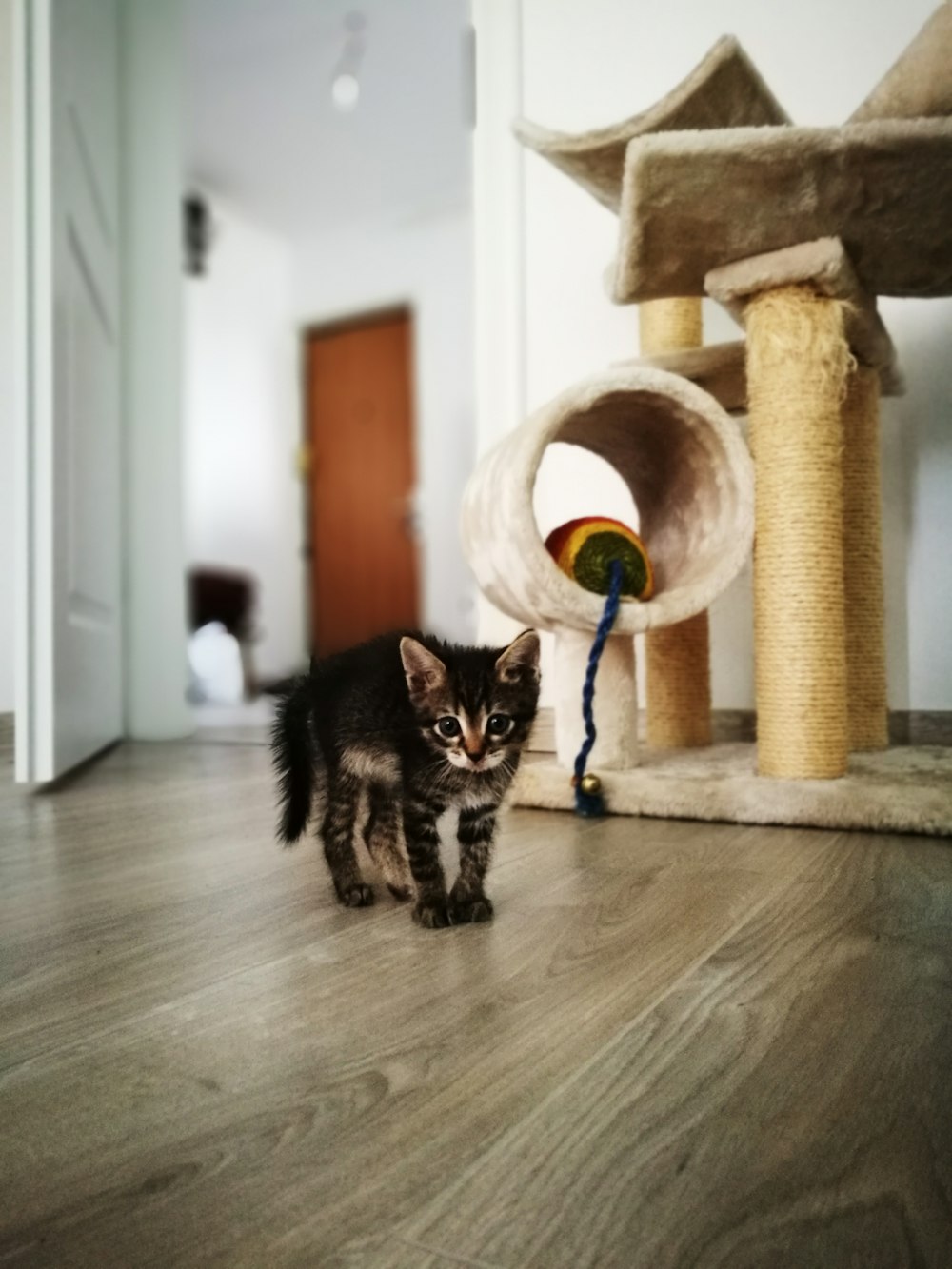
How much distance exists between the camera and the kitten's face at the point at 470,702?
0.85 meters

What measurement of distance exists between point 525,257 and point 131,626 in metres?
1.46

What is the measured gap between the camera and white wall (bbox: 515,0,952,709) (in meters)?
1.79

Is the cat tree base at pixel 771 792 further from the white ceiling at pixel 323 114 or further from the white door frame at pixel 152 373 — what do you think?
the white ceiling at pixel 323 114

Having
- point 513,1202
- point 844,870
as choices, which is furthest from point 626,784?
point 513,1202

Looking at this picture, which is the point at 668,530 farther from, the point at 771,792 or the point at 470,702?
the point at 470,702

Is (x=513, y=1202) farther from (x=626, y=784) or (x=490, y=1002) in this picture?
(x=626, y=784)

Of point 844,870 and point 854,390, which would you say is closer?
point 844,870

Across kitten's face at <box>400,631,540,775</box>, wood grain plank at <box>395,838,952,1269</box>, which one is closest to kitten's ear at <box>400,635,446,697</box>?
kitten's face at <box>400,631,540,775</box>

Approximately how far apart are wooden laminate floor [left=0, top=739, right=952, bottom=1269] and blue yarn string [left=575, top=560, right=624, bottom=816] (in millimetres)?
323

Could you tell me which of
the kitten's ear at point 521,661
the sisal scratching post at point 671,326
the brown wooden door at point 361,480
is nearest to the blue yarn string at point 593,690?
the kitten's ear at point 521,661

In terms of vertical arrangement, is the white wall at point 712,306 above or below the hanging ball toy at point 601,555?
Result: above

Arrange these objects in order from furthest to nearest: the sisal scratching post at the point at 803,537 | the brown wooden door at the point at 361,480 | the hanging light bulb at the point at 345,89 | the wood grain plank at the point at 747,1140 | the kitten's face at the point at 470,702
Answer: the brown wooden door at the point at 361,480 < the hanging light bulb at the point at 345,89 < the sisal scratching post at the point at 803,537 < the kitten's face at the point at 470,702 < the wood grain plank at the point at 747,1140

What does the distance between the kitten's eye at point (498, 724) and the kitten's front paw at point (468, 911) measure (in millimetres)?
166

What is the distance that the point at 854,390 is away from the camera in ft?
5.14
